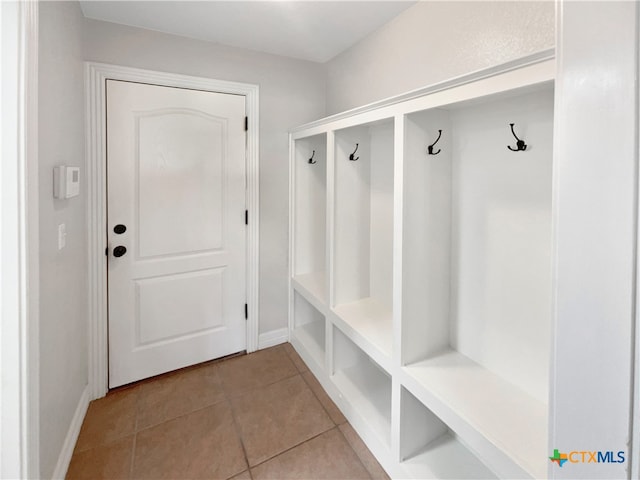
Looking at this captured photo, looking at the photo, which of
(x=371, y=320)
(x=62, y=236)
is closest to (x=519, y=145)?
(x=371, y=320)

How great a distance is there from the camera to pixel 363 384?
76.7 inches

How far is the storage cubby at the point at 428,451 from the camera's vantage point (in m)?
1.38

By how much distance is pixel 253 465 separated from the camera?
152 centimetres

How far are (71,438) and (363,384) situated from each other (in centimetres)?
158

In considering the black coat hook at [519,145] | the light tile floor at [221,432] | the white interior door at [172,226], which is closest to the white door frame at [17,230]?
the light tile floor at [221,432]

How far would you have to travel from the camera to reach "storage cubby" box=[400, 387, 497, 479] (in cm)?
138

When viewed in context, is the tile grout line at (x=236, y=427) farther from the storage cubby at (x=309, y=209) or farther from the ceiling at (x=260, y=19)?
the ceiling at (x=260, y=19)

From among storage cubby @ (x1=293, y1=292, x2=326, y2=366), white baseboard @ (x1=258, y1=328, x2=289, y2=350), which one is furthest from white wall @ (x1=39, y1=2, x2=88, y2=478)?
storage cubby @ (x1=293, y1=292, x2=326, y2=366)

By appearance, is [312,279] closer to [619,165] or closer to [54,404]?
[54,404]

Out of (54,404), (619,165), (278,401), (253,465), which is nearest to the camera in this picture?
(619,165)

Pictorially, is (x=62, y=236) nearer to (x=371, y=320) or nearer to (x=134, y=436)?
→ (x=134, y=436)

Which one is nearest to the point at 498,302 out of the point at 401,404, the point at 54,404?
the point at 401,404

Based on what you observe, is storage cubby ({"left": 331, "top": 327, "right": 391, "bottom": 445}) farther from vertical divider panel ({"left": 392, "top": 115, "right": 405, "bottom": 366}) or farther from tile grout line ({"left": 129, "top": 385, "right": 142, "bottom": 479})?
tile grout line ({"left": 129, "top": 385, "right": 142, "bottom": 479})

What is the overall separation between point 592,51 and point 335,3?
169cm
